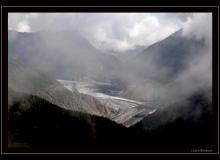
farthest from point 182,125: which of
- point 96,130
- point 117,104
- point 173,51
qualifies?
point 96,130

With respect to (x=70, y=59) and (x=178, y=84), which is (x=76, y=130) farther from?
(x=178, y=84)

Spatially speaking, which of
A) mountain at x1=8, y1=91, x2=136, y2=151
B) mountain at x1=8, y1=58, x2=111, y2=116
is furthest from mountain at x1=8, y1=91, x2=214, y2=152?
mountain at x1=8, y1=58, x2=111, y2=116

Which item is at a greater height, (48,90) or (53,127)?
(48,90)

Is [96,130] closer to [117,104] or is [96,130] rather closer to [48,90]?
[117,104]

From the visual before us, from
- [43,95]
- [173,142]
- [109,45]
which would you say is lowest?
[173,142]

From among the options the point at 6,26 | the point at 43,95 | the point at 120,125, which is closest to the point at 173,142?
the point at 120,125
